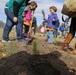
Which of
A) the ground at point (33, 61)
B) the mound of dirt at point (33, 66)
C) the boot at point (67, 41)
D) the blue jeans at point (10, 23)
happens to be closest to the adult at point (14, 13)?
the blue jeans at point (10, 23)

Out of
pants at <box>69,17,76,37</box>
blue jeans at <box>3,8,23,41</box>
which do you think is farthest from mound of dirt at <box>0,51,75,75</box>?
blue jeans at <box>3,8,23,41</box>

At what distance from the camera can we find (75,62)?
295 inches

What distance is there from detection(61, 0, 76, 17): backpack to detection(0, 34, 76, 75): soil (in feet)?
3.73

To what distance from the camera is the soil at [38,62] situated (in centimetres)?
585

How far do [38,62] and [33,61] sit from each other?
0.12 meters

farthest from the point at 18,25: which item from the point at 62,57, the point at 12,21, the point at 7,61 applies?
the point at 7,61

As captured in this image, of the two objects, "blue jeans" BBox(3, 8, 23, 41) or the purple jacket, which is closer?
"blue jeans" BBox(3, 8, 23, 41)

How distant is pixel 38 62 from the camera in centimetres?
690

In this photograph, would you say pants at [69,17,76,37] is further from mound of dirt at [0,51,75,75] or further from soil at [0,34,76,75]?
mound of dirt at [0,51,75,75]

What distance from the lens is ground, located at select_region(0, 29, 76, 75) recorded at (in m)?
5.92

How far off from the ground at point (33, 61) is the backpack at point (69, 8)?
1.14m

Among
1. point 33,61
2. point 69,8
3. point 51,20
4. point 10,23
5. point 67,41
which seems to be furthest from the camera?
point 51,20

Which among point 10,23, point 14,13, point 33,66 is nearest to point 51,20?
point 10,23

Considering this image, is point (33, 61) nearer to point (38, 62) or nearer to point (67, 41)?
point (38, 62)
